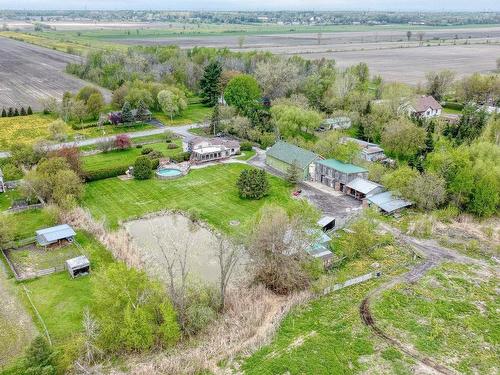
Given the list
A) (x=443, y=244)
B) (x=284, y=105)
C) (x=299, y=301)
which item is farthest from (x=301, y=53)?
(x=299, y=301)

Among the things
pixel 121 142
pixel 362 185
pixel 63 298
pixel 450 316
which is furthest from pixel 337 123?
pixel 63 298

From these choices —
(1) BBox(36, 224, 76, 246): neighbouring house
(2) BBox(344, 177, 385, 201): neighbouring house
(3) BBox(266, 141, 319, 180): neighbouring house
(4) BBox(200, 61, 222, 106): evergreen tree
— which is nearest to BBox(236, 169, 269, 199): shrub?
(3) BBox(266, 141, 319, 180): neighbouring house

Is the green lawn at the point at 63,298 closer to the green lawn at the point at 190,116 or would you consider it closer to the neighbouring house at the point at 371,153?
the neighbouring house at the point at 371,153

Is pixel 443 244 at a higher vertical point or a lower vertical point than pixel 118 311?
lower

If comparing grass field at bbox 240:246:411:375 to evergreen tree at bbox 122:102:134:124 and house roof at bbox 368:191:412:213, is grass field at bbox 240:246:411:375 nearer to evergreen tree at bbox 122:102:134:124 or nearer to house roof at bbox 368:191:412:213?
house roof at bbox 368:191:412:213

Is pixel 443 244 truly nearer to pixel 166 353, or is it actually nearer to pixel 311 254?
pixel 311 254

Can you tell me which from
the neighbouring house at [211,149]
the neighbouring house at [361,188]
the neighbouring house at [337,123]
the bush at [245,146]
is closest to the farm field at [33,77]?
the neighbouring house at [211,149]

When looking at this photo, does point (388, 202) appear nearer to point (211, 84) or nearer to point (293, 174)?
point (293, 174)
